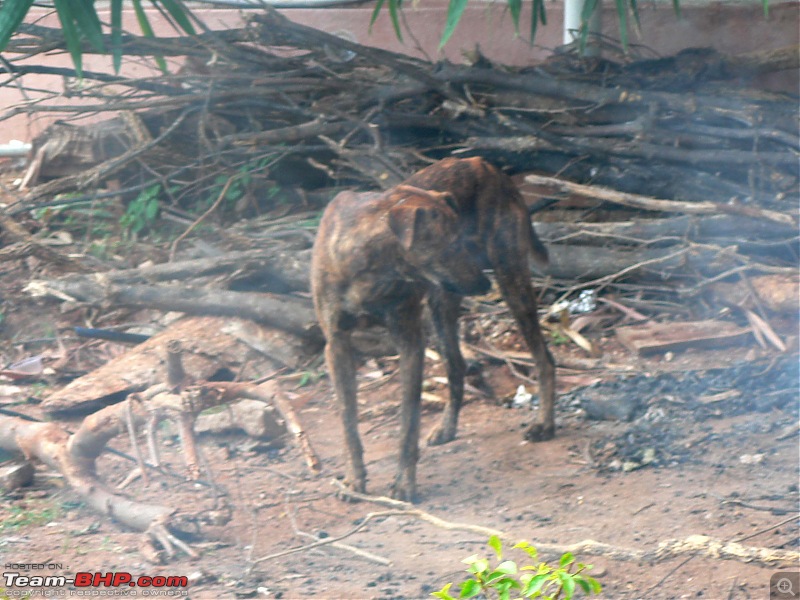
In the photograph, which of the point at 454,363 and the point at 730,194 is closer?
the point at 454,363

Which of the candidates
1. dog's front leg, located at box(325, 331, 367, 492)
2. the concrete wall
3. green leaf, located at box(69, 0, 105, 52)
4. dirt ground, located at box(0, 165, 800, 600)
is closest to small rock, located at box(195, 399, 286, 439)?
dirt ground, located at box(0, 165, 800, 600)

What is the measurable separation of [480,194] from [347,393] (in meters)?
1.16

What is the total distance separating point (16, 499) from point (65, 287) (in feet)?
6.61

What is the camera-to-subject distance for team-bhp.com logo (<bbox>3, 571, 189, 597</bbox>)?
2881 mm

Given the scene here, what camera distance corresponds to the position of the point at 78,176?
6047 millimetres

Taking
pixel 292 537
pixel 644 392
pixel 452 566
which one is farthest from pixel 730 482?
pixel 292 537

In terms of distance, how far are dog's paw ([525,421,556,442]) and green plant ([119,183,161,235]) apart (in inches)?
120

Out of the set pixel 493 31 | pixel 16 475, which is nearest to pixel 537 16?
pixel 493 31

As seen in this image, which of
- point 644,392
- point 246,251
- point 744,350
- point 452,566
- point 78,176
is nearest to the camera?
point 452,566

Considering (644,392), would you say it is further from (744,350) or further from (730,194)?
(730,194)

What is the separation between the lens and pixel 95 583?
2943mm

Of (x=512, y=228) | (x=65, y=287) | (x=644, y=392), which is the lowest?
(x=644, y=392)

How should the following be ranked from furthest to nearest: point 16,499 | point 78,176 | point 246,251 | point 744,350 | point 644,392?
point 78,176
point 246,251
point 744,350
point 644,392
point 16,499

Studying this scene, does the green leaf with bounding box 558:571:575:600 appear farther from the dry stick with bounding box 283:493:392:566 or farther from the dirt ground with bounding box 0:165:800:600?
the dry stick with bounding box 283:493:392:566
